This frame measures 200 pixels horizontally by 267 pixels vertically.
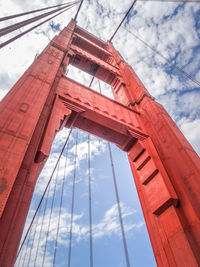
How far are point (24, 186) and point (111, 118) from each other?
3.12 meters

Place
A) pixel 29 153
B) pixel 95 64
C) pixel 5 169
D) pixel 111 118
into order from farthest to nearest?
pixel 95 64, pixel 111 118, pixel 29 153, pixel 5 169

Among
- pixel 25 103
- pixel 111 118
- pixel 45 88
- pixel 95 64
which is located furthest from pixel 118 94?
pixel 25 103

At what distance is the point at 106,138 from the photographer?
5020 millimetres

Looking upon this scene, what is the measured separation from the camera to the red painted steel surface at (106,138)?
202cm

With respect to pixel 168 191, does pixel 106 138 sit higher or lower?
lower

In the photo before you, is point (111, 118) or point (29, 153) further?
point (111, 118)

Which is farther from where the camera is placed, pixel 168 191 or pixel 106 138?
pixel 106 138

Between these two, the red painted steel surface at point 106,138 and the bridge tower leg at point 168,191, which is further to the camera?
the bridge tower leg at point 168,191

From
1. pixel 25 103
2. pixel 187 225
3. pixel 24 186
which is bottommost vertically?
pixel 24 186

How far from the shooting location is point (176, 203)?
3.29 meters

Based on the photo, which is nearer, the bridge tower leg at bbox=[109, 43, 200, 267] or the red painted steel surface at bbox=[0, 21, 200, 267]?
the red painted steel surface at bbox=[0, 21, 200, 267]

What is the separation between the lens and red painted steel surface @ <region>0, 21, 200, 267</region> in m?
2.02

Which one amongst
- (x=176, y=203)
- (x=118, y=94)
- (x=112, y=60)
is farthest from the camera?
(x=112, y=60)

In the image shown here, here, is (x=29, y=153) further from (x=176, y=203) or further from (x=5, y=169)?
(x=176, y=203)
